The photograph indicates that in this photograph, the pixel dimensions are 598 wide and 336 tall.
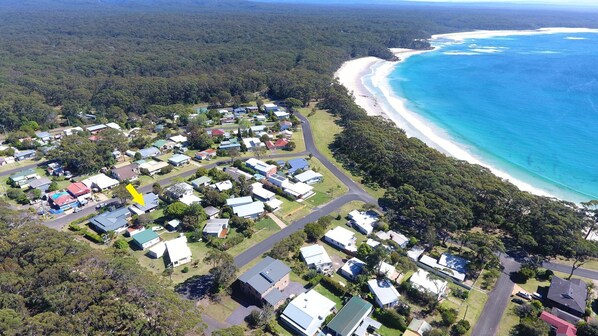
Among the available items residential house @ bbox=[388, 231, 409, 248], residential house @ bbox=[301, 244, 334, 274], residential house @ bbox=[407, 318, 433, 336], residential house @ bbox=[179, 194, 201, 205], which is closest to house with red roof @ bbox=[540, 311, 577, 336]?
residential house @ bbox=[407, 318, 433, 336]

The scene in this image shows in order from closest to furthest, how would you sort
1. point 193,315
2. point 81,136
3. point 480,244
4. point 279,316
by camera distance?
point 193,315, point 279,316, point 480,244, point 81,136

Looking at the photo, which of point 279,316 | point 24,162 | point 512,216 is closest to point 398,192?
point 512,216

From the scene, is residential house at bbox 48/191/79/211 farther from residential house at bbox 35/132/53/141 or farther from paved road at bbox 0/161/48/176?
residential house at bbox 35/132/53/141

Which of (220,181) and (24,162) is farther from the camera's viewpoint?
(24,162)

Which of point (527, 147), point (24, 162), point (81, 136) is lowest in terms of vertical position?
point (24, 162)

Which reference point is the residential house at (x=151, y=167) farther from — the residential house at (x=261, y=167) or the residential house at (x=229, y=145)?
the residential house at (x=261, y=167)

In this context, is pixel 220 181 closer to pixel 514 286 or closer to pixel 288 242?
pixel 288 242

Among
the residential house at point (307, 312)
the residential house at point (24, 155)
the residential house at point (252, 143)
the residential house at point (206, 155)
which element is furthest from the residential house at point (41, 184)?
the residential house at point (307, 312)
